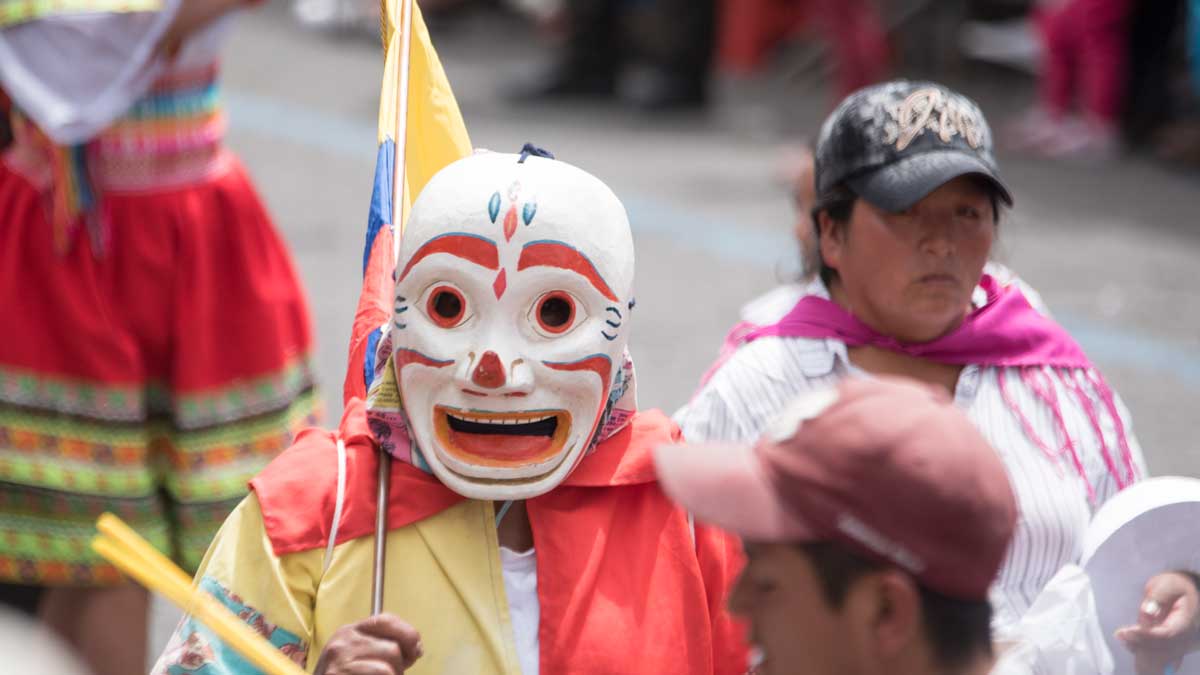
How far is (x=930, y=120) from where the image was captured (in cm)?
313

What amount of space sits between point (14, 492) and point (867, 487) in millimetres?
2274

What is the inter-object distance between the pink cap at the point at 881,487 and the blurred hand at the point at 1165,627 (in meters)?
0.91

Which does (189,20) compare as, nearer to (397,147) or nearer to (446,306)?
(397,147)

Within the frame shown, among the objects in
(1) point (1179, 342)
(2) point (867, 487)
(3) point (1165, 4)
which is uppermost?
(2) point (867, 487)

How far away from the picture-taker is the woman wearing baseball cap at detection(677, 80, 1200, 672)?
9.93 ft

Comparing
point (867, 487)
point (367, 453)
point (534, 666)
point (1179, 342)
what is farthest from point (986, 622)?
point (1179, 342)

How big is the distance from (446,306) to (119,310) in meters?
1.32

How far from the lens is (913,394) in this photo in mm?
1950

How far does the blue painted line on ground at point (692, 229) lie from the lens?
6980mm

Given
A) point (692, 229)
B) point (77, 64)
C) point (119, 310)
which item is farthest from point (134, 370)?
point (692, 229)

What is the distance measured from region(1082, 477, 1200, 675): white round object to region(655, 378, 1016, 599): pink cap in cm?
91

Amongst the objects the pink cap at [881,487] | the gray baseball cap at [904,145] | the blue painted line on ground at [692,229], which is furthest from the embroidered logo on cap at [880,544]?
the blue painted line on ground at [692,229]

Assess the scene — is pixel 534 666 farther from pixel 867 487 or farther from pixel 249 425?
pixel 249 425

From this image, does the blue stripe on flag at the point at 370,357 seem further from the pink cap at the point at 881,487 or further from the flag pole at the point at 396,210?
the pink cap at the point at 881,487
